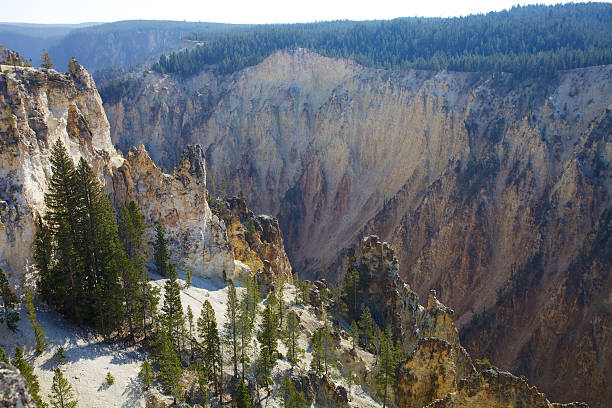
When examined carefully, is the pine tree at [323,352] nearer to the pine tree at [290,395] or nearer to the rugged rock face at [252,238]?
the pine tree at [290,395]

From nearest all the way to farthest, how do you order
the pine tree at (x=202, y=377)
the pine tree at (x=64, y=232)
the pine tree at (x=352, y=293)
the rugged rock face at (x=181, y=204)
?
the pine tree at (x=202, y=377), the pine tree at (x=64, y=232), the rugged rock face at (x=181, y=204), the pine tree at (x=352, y=293)

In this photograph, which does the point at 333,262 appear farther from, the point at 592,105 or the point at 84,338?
the point at 84,338

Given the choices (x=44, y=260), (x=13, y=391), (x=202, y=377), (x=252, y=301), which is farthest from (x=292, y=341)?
(x=13, y=391)

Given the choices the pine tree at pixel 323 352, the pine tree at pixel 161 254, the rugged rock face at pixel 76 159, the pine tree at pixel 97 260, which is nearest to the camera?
the rugged rock face at pixel 76 159

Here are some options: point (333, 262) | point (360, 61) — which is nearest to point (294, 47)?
point (360, 61)

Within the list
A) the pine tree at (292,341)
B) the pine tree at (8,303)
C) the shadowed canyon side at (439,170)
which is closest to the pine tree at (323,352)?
the pine tree at (292,341)

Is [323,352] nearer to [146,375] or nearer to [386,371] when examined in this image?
[386,371]

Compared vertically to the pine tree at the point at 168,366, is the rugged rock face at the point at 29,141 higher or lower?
higher
